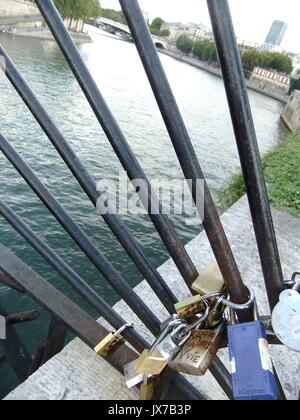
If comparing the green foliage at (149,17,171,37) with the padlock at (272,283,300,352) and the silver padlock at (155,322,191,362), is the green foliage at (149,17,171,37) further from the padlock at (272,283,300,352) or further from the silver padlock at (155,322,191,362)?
the padlock at (272,283,300,352)

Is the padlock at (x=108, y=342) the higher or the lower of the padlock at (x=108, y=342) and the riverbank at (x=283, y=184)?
the lower

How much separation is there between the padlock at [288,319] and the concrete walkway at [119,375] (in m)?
1.64

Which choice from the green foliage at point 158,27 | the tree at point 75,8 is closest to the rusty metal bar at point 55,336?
the tree at point 75,8

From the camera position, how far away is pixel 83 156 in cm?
1683

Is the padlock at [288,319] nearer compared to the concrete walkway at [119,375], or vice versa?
the padlock at [288,319]

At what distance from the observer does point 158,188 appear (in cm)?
1512

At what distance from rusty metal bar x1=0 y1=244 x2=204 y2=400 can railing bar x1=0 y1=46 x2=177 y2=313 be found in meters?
0.77

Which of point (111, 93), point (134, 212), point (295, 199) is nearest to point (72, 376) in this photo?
point (295, 199)

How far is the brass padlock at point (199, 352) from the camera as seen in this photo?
66.1 inches

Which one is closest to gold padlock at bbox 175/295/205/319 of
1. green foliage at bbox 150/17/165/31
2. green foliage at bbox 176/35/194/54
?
green foliage at bbox 176/35/194/54

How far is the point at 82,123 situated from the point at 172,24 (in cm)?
20401

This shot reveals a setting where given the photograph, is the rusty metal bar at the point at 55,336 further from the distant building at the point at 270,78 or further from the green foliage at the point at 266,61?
the green foliage at the point at 266,61

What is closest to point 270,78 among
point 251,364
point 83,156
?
point 83,156

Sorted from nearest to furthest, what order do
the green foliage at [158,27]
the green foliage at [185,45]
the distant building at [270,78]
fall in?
the distant building at [270,78] → the green foliage at [185,45] → the green foliage at [158,27]
